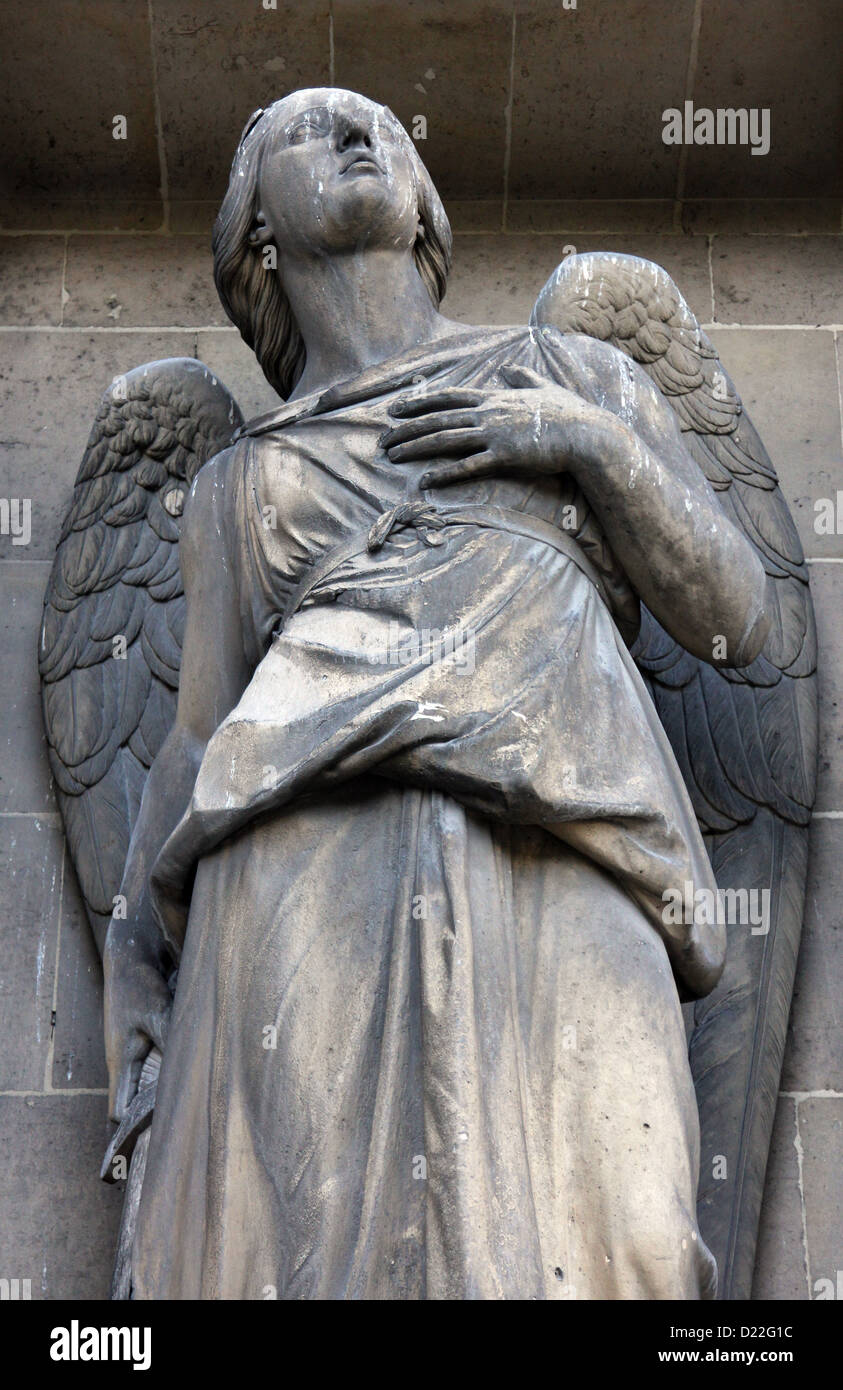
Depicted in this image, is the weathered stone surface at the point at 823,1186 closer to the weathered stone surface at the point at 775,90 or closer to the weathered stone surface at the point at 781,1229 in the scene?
the weathered stone surface at the point at 781,1229

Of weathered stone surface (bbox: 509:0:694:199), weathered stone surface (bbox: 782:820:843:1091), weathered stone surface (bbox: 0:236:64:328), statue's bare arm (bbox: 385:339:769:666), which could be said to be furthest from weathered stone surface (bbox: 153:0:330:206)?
weathered stone surface (bbox: 782:820:843:1091)

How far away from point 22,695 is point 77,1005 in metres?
0.73

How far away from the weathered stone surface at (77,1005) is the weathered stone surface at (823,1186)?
1.38 meters

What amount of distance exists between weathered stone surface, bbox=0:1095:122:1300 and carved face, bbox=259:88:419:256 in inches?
68.9

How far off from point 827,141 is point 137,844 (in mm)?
2545

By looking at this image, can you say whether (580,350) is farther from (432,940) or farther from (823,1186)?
(823,1186)

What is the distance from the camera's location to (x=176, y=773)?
424 cm

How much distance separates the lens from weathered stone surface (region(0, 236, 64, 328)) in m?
5.67

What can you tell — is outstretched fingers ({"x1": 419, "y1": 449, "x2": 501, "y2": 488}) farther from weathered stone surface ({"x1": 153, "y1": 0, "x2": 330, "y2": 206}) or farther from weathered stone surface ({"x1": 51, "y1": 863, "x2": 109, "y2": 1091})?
weathered stone surface ({"x1": 153, "y1": 0, "x2": 330, "y2": 206})

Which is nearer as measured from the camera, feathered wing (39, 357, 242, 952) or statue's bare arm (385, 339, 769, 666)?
statue's bare arm (385, 339, 769, 666)

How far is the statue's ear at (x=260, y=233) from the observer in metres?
4.39

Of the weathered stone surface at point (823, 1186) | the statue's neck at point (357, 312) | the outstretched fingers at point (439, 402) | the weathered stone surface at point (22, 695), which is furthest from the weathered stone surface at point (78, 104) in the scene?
the weathered stone surface at point (823, 1186)

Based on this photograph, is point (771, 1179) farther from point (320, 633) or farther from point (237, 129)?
point (237, 129)

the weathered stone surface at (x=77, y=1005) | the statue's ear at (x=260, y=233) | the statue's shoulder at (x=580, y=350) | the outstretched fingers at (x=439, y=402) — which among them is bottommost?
the weathered stone surface at (x=77, y=1005)
